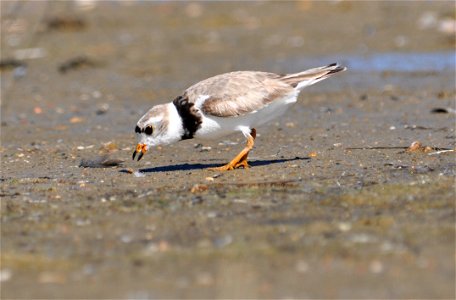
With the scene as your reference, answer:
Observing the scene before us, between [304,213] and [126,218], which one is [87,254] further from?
[304,213]

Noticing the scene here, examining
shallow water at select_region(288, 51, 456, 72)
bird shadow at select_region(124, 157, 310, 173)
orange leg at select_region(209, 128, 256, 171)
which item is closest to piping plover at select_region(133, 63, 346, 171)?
orange leg at select_region(209, 128, 256, 171)

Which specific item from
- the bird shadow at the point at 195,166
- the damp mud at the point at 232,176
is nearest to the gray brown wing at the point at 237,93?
the damp mud at the point at 232,176

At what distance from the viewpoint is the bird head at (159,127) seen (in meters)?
8.39

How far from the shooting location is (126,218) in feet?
21.7

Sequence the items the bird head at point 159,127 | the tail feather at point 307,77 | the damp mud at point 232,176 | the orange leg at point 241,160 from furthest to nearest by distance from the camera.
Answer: the tail feather at point 307,77
the orange leg at point 241,160
the bird head at point 159,127
the damp mud at point 232,176

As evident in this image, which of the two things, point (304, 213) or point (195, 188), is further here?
point (195, 188)

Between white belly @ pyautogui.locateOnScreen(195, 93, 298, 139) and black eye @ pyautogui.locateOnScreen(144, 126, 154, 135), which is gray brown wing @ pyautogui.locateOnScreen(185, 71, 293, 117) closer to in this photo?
white belly @ pyautogui.locateOnScreen(195, 93, 298, 139)

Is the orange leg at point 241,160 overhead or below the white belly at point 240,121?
below

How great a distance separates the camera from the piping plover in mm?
8320

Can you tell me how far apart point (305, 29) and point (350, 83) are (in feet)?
17.6

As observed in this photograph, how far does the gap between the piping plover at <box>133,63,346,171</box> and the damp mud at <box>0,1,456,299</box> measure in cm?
36

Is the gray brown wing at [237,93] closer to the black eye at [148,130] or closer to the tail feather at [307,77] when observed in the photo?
the tail feather at [307,77]

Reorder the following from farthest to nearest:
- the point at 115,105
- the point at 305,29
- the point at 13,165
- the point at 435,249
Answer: the point at 305,29
the point at 115,105
the point at 13,165
the point at 435,249

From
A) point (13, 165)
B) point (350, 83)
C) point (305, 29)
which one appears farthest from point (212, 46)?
point (13, 165)
